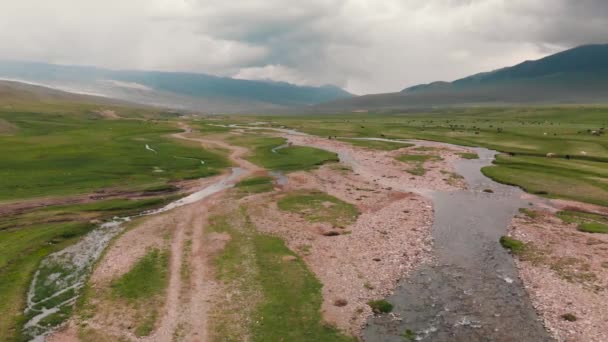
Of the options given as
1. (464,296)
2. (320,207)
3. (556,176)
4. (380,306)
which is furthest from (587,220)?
(380,306)

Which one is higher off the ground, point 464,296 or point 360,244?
point 360,244

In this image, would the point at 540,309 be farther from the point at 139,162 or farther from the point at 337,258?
the point at 139,162

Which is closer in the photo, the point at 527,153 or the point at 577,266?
the point at 577,266

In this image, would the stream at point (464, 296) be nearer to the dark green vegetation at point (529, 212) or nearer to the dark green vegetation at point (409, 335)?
the dark green vegetation at point (409, 335)

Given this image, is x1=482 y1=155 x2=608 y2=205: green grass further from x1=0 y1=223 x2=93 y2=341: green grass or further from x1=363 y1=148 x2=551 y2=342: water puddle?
x1=0 y1=223 x2=93 y2=341: green grass

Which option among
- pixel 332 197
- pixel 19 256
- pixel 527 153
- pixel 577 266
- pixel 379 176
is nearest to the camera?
pixel 577 266

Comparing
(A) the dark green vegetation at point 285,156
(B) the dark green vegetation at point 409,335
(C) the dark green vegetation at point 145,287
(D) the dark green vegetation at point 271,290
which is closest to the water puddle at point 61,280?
(C) the dark green vegetation at point 145,287

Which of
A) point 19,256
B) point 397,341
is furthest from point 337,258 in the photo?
point 19,256

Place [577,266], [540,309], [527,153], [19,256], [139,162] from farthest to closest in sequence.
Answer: [527,153]
[139,162]
[19,256]
[577,266]
[540,309]

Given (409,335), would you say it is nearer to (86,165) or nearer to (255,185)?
(255,185)
